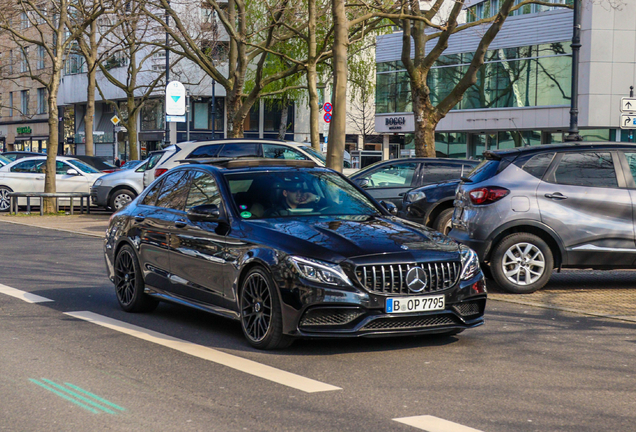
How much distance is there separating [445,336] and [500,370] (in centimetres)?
130

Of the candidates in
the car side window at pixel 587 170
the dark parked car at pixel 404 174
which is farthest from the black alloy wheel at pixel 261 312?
the dark parked car at pixel 404 174

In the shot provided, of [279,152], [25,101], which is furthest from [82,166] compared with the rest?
[25,101]

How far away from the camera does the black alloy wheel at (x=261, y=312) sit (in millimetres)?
6980

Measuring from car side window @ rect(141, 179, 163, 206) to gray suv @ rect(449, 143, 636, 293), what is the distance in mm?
3732

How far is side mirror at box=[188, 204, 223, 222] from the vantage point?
782cm

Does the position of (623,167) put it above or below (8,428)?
above

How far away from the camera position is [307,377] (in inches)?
248

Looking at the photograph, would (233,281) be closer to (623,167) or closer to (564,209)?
(564,209)

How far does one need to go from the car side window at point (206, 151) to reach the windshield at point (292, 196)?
10.3m

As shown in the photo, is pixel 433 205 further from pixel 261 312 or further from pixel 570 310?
pixel 261 312

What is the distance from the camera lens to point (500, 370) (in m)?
6.61

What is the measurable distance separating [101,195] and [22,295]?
47.0 feet

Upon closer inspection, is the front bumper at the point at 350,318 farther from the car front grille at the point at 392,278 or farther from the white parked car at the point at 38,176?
the white parked car at the point at 38,176

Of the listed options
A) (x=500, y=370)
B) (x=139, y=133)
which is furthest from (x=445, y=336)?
(x=139, y=133)
